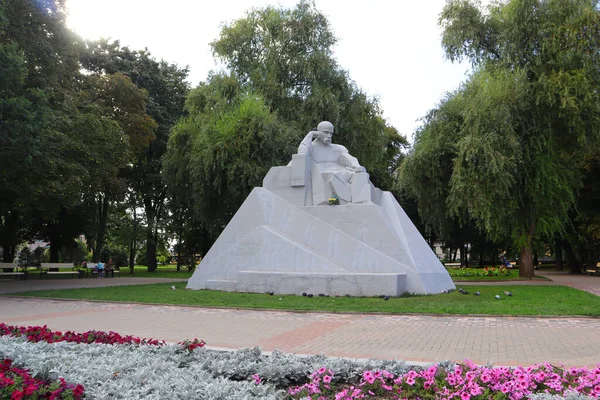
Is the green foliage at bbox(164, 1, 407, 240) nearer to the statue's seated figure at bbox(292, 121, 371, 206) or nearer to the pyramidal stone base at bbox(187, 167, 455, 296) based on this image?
the statue's seated figure at bbox(292, 121, 371, 206)

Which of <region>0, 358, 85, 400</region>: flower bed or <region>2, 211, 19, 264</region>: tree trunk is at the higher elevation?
<region>2, 211, 19, 264</region>: tree trunk

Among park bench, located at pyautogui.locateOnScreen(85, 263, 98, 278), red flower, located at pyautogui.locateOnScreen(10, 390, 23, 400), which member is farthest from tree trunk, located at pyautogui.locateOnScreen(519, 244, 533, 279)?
Result: red flower, located at pyautogui.locateOnScreen(10, 390, 23, 400)

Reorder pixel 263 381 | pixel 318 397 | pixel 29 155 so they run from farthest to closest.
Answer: pixel 29 155 < pixel 263 381 < pixel 318 397

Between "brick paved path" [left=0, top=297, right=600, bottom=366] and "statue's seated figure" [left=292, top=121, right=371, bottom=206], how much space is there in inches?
228

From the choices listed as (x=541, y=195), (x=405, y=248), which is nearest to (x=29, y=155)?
(x=405, y=248)

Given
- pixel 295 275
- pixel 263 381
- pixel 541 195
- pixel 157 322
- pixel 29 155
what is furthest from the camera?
pixel 541 195

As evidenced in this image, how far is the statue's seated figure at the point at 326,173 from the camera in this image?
15398 millimetres

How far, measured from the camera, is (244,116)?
22.2 m

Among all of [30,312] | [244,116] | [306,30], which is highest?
[306,30]

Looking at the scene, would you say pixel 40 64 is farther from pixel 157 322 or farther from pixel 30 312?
pixel 157 322

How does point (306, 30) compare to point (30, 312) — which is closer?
point (30, 312)

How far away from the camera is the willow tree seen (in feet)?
63.9

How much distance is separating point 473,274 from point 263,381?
24.5 meters

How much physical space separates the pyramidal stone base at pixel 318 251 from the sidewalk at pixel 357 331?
10.7ft
